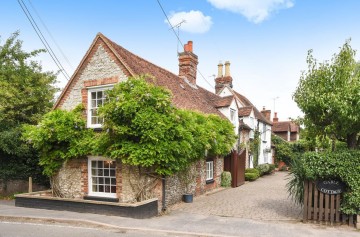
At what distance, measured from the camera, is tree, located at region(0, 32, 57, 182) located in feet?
49.4

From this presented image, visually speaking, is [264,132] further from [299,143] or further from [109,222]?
[109,222]

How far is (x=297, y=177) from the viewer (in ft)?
32.8

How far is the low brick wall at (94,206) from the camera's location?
9.93m

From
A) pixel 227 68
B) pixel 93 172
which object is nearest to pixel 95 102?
pixel 93 172

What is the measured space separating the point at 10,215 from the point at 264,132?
2431cm

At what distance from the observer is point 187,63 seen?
2070cm

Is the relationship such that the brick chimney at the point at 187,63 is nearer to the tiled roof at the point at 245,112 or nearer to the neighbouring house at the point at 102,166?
Answer: the tiled roof at the point at 245,112

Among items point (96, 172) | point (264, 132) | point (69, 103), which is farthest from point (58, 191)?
point (264, 132)

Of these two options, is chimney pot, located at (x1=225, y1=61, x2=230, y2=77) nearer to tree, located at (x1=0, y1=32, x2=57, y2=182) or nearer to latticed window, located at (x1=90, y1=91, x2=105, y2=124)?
tree, located at (x1=0, y1=32, x2=57, y2=182)

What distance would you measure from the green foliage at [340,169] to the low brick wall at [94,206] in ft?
17.8

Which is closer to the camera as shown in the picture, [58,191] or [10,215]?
[10,215]

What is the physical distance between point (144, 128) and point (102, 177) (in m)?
3.76

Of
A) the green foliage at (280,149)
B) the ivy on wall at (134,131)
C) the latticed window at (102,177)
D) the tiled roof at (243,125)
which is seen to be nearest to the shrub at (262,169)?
the tiled roof at (243,125)

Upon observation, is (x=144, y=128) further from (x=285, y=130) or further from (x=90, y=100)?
(x=285, y=130)
